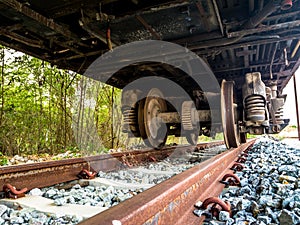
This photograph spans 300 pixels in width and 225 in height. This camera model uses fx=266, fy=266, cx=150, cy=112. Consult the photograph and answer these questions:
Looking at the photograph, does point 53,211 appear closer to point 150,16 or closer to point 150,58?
point 150,16

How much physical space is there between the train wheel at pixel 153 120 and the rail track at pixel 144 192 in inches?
43.6

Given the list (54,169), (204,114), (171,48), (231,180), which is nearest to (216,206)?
(231,180)

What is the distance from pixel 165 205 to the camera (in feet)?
3.17

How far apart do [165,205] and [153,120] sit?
13.4ft

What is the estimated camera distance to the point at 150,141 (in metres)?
4.84

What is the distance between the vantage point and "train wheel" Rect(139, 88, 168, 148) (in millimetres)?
4734

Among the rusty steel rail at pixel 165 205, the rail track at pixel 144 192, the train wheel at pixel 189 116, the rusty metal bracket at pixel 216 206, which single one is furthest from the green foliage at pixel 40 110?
the rusty metal bracket at pixel 216 206

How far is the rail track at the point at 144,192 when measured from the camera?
77 cm

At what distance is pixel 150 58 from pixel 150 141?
1501 mm

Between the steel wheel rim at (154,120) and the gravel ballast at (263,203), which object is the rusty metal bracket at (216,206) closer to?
the gravel ballast at (263,203)

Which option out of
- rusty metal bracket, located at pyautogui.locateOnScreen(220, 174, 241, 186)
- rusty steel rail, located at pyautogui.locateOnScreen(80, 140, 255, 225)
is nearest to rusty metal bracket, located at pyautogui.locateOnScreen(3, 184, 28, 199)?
rusty steel rail, located at pyautogui.locateOnScreen(80, 140, 255, 225)

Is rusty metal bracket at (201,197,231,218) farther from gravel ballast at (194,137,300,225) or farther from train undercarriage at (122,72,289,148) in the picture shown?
train undercarriage at (122,72,289,148)

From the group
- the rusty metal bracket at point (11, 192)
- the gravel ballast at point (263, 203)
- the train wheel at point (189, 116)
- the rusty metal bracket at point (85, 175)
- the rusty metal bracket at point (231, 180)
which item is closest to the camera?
the gravel ballast at point (263, 203)

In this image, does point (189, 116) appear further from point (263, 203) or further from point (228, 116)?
point (263, 203)
